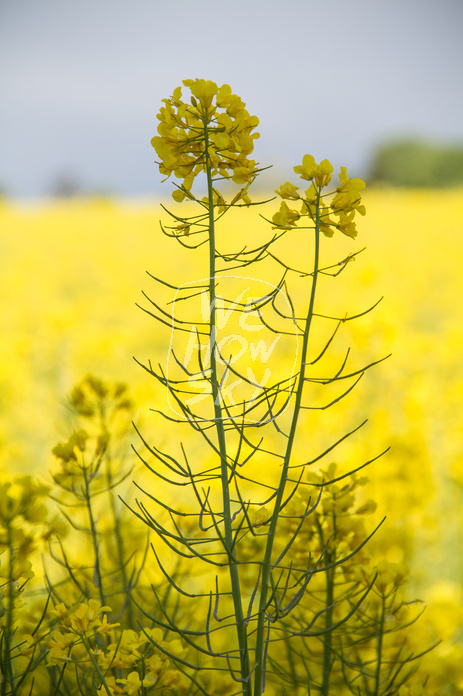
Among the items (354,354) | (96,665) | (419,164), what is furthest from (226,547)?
(419,164)

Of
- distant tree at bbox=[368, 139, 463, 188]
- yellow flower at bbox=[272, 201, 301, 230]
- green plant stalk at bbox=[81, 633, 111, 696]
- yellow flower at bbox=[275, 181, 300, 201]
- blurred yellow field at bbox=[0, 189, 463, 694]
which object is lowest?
green plant stalk at bbox=[81, 633, 111, 696]

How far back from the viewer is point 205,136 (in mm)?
662

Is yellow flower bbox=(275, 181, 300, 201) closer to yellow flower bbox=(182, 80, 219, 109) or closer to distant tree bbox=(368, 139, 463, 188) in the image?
yellow flower bbox=(182, 80, 219, 109)

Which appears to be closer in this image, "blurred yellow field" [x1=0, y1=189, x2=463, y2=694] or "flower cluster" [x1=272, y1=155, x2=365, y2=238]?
"flower cluster" [x1=272, y1=155, x2=365, y2=238]

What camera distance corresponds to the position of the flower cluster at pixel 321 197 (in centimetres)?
68

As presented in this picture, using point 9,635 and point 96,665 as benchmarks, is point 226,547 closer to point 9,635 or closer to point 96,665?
point 96,665

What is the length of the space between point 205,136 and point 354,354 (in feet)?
9.52

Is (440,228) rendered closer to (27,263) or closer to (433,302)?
(433,302)

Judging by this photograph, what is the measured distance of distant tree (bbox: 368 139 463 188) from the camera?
24.6m

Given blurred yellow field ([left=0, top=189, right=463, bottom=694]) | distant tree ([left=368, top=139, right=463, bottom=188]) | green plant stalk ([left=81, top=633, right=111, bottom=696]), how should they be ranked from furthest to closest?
distant tree ([left=368, top=139, right=463, bottom=188]), blurred yellow field ([left=0, top=189, right=463, bottom=694]), green plant stalk ([left=81, top=633, right=111, bottom=696])

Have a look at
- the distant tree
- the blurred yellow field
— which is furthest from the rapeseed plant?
the distant tree

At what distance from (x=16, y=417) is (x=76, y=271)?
4.71m

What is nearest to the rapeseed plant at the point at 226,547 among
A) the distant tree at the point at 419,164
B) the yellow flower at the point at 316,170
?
the yellow flower at the point at 316,170

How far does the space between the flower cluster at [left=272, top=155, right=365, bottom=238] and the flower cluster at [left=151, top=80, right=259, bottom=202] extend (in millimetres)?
58
